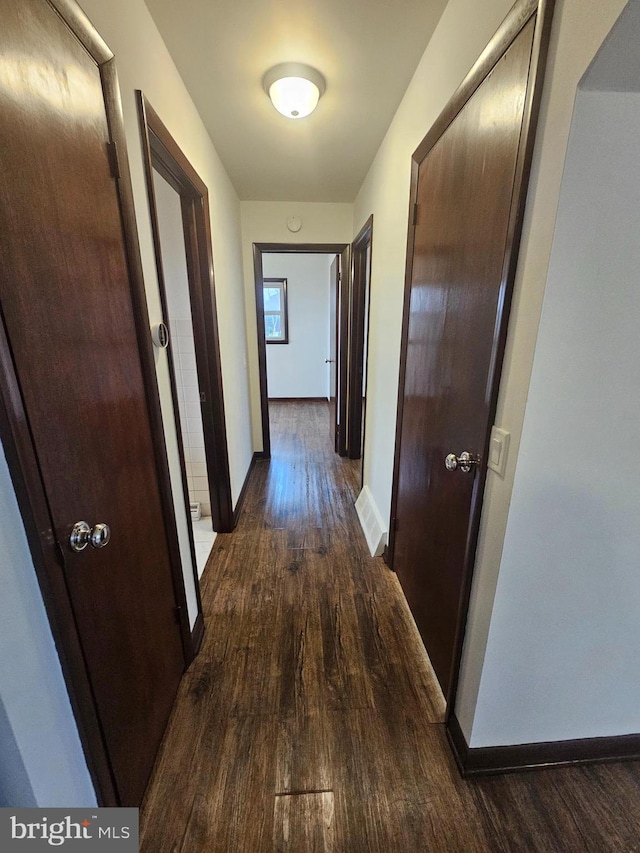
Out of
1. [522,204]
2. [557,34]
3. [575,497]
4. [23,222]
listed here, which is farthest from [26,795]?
[557,34]

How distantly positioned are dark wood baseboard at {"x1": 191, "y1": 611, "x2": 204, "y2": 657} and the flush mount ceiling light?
7.66ft

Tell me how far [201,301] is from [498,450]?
1745 mm

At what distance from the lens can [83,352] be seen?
0.79 metres

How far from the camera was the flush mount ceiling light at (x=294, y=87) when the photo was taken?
144 cm

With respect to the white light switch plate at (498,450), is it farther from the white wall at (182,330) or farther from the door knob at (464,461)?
the white wall at (182,330)

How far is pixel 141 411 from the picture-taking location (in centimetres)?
108

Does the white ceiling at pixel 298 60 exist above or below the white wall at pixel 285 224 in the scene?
above

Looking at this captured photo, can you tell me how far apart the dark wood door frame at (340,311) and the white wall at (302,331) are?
2.14 meters

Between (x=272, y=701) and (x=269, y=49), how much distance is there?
2.50 m

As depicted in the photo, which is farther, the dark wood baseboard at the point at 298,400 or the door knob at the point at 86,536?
the dark wood baseboard at the point at 298,400

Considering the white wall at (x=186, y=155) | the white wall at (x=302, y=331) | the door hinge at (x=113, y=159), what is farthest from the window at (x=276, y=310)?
the door hinge at (x=113, y=159)

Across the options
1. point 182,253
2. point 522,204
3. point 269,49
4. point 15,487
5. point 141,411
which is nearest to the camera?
point 15,487

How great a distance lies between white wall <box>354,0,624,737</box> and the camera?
67 cm

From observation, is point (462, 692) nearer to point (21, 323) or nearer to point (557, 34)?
point (21, 323)
